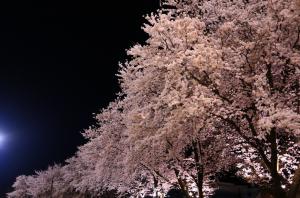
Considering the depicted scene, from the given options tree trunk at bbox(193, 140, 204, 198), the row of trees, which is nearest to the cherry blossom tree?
the row of trees

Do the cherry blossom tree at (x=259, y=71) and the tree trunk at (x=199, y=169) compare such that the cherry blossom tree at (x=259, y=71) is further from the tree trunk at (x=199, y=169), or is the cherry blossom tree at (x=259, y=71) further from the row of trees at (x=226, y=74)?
the tree trunk at (x=199, y=169)

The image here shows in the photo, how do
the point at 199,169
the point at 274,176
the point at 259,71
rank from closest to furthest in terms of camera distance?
the point at 274,176 < the point at 259,71 < the point at 199,169

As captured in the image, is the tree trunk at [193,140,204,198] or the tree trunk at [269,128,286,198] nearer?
the tree trunk at [269,128,286,198]

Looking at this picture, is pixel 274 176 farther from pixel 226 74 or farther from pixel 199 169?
pixel 199 169

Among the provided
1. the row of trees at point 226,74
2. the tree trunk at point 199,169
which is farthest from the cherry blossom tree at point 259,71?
the tree trunk at point 199,169

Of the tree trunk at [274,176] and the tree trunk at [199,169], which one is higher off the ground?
the tree trunk at [199,169]

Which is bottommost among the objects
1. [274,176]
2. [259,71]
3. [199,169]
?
[274,176]

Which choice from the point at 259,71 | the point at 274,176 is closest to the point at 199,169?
the point at 274,176

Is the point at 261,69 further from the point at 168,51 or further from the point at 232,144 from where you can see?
the point at 232,144

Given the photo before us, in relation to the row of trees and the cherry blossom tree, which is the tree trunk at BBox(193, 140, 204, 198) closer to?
the row of trees

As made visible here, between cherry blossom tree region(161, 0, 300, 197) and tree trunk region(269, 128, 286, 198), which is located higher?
cherry blossom tree region(161, 0, 300, 197)

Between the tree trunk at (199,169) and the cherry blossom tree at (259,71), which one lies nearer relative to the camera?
the cherry blossom tree at (259,71)

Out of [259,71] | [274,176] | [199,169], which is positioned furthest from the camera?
[199,169]

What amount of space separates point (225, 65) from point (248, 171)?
1377cm
